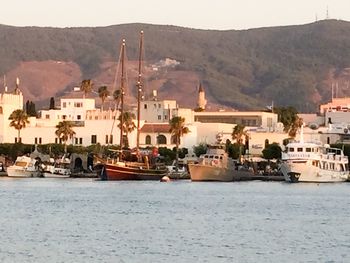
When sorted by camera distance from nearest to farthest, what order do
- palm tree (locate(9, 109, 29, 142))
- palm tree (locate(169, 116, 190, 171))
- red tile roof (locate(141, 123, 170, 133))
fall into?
palm tree (locate(169, 116, 190, 171)) → palm tree (locate(9, 109, 29, 142)) → red tile roof (locate(141, 123, 170, 133))

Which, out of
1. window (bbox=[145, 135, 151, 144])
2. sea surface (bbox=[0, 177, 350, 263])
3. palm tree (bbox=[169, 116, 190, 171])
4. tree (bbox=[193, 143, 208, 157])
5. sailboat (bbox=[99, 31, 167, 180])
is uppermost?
palm tree (bbox=[169, 116, 190, 171])

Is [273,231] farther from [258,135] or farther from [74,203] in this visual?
[258,135]

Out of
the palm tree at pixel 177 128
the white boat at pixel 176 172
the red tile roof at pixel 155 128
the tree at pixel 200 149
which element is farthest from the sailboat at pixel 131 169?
the red tile roof at pixel 155 128

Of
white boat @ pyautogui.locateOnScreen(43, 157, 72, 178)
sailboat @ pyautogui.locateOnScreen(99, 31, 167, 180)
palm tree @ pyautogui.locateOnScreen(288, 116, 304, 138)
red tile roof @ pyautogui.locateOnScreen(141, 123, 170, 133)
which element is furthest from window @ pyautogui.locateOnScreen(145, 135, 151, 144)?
sailboat @ pyautogui.locateOnScreen(99, 31, 167, 180)

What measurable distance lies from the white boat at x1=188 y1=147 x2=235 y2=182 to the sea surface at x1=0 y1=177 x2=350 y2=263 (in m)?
30.8

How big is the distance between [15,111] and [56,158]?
10736 millimetres

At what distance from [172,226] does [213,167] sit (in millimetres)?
74617

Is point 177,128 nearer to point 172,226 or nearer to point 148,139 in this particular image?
point 148,139

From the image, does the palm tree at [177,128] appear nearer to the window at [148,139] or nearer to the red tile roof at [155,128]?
the red tile roof at [155,128]

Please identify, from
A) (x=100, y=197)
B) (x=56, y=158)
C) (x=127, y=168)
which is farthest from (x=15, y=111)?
(x=100, y=197)

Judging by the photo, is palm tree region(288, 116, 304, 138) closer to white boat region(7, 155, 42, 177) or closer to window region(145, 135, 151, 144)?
window region(145, 135, 151, 144)

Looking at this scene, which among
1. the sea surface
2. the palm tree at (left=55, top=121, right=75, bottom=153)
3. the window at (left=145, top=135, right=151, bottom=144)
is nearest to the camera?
the sea surface

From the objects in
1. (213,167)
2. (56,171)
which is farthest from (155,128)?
(213,167)

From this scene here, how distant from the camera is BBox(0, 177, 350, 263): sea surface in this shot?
54062mm
